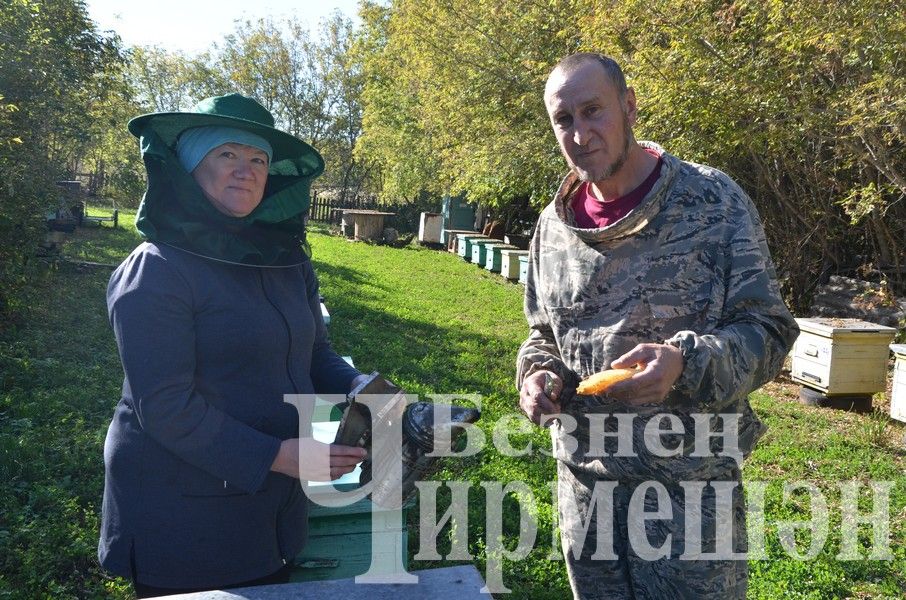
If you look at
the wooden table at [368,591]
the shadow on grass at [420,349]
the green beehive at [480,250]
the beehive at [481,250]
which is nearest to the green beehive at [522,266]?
the beehive at [481,250]

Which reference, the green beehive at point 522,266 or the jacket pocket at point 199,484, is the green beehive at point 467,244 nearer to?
the green beehive at point 522,266

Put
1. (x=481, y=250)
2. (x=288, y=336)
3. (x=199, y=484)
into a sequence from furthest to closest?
(x=481, y=250) < (x=288, y=336) < (x=199, y=484)

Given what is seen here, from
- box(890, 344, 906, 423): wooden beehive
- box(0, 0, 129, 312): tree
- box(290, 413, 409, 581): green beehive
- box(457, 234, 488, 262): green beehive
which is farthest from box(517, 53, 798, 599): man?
box(457, 234, 488, 262): green beehive

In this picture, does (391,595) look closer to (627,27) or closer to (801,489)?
(801,489)

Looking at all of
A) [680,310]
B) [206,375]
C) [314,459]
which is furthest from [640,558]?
[206,375]

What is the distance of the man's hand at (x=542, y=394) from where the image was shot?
1.76 m

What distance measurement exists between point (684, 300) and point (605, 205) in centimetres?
32

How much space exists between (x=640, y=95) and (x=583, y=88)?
4.98 m

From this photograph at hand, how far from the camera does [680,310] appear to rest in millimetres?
1691

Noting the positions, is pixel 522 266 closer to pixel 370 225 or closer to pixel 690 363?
pixel 370 225

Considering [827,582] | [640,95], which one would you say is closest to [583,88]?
[827,582]

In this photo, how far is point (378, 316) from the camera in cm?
917

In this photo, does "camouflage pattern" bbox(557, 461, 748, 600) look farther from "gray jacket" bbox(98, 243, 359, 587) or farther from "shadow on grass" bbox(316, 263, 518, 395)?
"shadow on grass" bbox(316, 263, 518, 395)

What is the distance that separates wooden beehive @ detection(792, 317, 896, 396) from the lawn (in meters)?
0.26
